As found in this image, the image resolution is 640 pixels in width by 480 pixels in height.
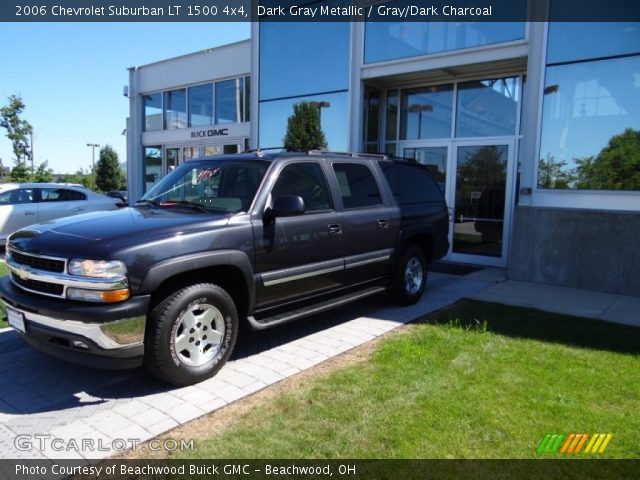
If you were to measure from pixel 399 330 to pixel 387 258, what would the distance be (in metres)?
0.90

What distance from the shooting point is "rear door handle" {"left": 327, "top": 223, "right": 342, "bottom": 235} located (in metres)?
5.04

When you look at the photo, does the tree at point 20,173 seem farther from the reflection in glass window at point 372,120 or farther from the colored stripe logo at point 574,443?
the colored stripe logo at point 574,443

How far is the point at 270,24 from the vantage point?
472 inches

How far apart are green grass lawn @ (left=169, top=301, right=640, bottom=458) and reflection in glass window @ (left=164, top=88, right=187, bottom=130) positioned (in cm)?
1330

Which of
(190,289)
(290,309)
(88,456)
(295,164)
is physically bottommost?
(88,456)

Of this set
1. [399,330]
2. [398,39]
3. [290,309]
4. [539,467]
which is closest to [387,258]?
[399,330]

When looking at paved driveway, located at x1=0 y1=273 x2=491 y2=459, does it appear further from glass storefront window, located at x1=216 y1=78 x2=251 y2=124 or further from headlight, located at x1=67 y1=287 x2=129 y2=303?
glass storefront window, located at x1=216 y1=78 x2=251 y2=124

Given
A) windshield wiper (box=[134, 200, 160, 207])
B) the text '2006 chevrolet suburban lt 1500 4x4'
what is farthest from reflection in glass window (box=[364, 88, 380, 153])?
windshield wiper (box=[134, 200, 160, 207])

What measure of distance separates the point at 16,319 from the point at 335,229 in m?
2.92

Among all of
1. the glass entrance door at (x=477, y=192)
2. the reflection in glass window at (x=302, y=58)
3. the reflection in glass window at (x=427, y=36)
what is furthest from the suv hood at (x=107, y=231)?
the reflection in glass window at (x=302, y=58)

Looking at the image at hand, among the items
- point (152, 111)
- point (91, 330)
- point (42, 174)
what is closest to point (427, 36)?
point (91, 330)

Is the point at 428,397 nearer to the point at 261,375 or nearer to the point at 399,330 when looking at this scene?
the point at 261,375

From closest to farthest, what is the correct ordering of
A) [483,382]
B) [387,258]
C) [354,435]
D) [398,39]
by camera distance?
A: [354,435] < [483,382] < [387,258] < [398,39]

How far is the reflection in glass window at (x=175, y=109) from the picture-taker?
1627 cm
